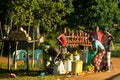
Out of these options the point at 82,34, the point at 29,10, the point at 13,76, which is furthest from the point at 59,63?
the point at 82,34

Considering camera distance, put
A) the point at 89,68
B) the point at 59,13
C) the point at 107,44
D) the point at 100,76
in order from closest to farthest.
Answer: the point at 100,76
the point at 89,68
the point at 107,44
the point at 59,13

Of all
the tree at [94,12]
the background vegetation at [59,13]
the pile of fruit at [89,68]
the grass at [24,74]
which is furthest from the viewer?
the tree at [94,12]

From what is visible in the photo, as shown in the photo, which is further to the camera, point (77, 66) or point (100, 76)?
point (77, 66)

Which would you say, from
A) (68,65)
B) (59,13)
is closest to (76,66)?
(68,65)

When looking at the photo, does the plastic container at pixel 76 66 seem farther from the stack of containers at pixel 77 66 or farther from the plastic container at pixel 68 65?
the plastic container at pixel 68 65

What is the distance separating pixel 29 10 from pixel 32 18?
1.56ft

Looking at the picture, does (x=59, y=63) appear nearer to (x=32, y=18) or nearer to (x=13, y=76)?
(x=13, y=76)

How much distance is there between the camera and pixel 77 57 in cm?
1698

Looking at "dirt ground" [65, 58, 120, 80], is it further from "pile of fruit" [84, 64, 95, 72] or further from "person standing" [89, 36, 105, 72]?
"person standing" [89, 36, 105, 72]

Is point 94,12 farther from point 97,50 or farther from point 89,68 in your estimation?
point 89,68

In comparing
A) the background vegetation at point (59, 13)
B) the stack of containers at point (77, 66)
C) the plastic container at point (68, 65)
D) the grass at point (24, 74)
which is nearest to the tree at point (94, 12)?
the background vegetation at point (59, 13)

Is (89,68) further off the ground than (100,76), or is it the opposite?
(89,68)

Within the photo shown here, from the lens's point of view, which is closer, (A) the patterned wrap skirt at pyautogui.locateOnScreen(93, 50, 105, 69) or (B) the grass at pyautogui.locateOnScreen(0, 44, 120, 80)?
(B) the grass at pyautogui.locateOnScreen(0, 44, 120, 80)

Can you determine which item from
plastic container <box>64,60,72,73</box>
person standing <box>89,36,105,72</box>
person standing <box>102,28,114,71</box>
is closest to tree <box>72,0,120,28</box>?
person standing <box>102,28,114,71</box>
